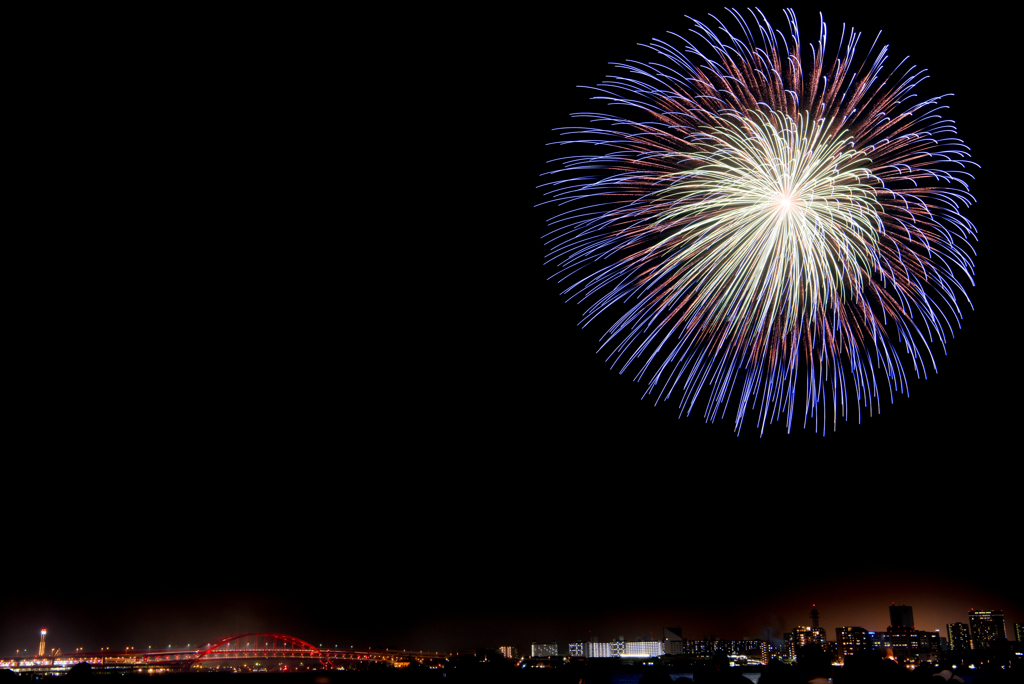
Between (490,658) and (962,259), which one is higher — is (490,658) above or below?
below

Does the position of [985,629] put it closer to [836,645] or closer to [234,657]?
[836,645]

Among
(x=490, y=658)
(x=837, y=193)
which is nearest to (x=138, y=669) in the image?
(x=490, y=658)

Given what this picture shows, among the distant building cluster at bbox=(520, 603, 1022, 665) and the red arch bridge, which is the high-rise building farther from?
the red arch bridge

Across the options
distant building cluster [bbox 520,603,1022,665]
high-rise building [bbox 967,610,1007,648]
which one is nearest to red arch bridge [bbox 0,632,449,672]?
distant building cluster [bbox 520,603,1022,665]

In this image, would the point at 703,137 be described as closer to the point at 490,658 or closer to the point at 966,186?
the point at 966,186

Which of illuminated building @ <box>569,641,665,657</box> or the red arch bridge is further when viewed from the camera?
illuminated building @ <box>569,641,665,657</box>

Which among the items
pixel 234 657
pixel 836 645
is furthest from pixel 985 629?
pixel 234 657

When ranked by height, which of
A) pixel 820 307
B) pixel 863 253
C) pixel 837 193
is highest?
pixel 837 193

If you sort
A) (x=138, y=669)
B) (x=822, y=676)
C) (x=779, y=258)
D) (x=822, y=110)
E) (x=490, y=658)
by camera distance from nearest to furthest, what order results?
(x=822, y=676) < (x=490, y=658) < (x=822, y=110) < (x=779, y=258) < (x=138, y=669)

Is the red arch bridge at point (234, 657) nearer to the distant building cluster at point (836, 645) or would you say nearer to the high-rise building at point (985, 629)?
the distant building cluster at point (836, 645)

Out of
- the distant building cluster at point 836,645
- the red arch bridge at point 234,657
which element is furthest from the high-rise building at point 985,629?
the red arch bridge at point 234,657

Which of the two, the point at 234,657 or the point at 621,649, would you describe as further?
the point at 621,649
